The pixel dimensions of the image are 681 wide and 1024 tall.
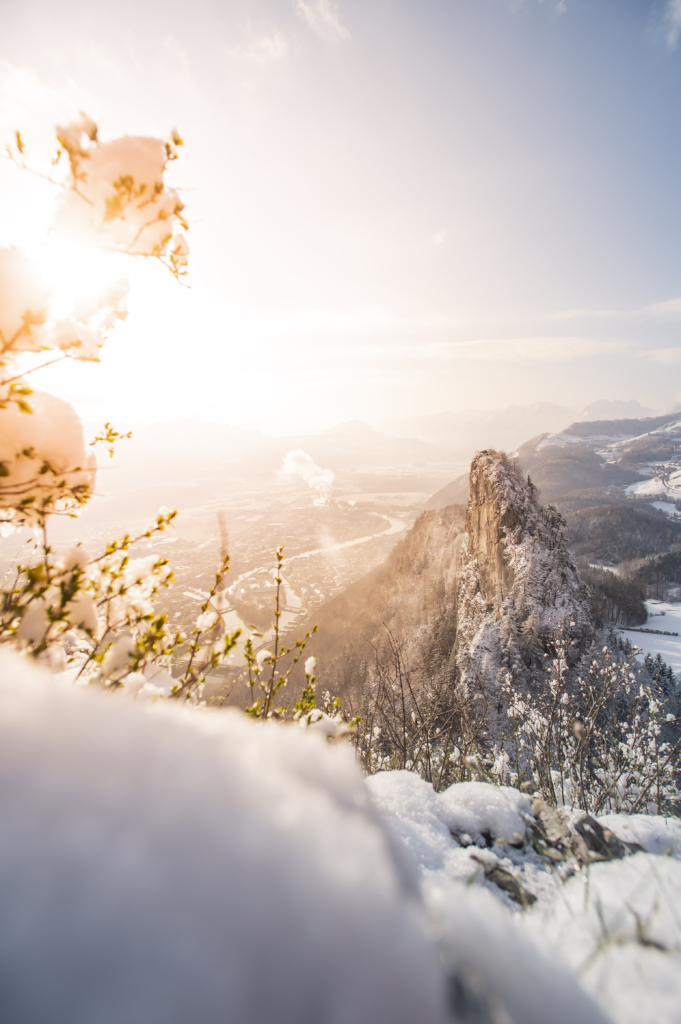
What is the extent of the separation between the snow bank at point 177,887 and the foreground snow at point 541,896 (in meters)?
0.28

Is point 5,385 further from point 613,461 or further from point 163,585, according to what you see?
point 613,461

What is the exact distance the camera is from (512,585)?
1716cm

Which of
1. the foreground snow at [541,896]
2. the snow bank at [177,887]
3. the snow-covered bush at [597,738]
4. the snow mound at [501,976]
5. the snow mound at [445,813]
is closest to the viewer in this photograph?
the snow bank at [177,887]

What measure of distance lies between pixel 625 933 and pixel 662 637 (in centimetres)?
2834

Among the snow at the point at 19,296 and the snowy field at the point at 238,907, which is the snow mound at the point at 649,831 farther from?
the snow at the point at 19,296

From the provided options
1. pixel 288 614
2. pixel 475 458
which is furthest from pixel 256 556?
pixel 475 458

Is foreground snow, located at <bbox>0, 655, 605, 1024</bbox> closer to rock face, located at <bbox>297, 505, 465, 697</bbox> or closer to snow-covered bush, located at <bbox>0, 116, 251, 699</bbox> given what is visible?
snow-covered bush, located at <bbox>0, 116, 251, 699</bbox>

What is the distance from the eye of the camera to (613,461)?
193625 millimetres

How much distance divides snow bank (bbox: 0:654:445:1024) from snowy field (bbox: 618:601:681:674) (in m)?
13.6

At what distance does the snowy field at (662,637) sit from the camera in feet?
62.2

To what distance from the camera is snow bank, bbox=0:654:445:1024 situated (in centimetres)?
72

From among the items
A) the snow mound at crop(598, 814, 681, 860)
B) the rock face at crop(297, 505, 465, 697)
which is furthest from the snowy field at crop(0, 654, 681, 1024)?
the rock face at crop(297, 505, 465, 697)

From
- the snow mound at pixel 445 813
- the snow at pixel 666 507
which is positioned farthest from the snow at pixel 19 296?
the snow at pixel 666 507

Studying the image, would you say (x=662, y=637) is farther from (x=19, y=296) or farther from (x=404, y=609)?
(x=19, y=296)
